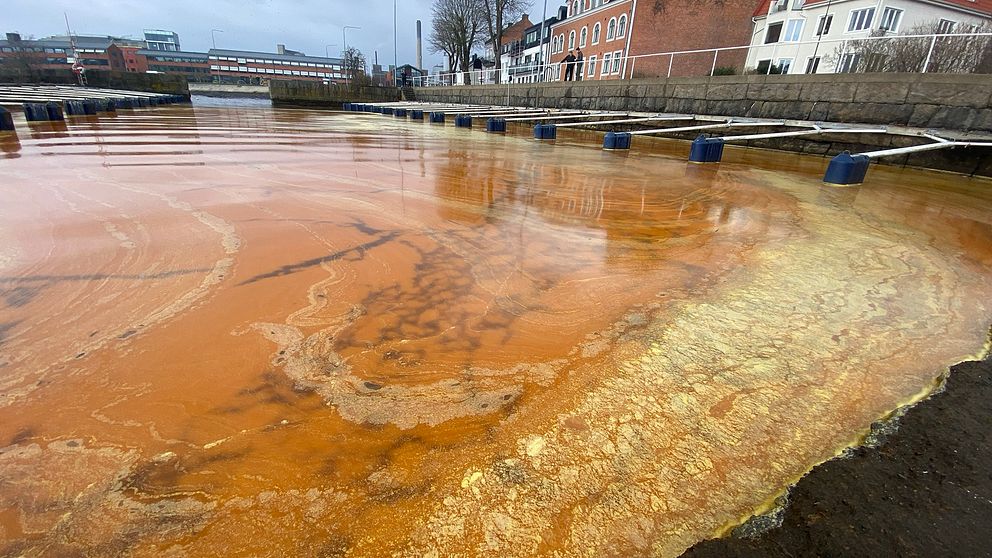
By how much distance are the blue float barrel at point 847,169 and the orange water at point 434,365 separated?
1526mm

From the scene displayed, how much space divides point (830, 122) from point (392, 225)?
855cm

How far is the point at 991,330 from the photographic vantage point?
161 cm

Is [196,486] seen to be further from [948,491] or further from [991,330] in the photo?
[991,330]

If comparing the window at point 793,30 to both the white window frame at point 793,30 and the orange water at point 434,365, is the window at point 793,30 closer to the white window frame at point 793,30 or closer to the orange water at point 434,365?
the white window frame at point 793,30

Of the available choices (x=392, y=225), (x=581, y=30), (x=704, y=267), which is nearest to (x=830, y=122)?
(x=704, y=267)

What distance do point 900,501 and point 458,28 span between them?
140ft

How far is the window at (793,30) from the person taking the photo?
89.8 feet

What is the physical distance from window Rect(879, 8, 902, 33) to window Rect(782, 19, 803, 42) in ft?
14.4

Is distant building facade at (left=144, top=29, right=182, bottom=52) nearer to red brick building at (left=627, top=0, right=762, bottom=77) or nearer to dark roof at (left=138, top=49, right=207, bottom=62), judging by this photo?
dark roof at (left=138, top=49, right=207, bottom=62)

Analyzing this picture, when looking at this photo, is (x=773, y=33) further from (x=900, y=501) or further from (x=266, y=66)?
(x=266, y=66)

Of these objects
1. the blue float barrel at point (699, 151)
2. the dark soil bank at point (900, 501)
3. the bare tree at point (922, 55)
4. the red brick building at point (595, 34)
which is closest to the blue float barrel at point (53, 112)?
the blue float barrel at point (699, 151)

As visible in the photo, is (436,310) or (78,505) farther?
(436,310)

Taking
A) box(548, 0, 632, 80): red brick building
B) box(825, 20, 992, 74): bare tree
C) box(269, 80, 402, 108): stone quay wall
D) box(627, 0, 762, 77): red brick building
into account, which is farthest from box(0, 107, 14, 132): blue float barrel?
box(627, 0, 762, 77): red brick building

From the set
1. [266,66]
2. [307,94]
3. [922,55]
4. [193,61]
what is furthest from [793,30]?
[193,61]
